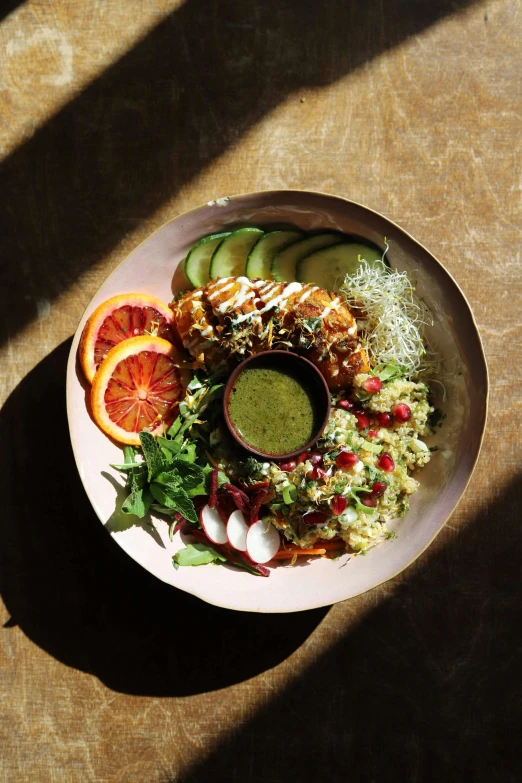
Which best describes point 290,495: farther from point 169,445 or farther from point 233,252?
point 233,252

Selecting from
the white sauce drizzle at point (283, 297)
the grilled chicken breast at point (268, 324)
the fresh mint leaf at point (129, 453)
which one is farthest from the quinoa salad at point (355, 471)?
the white sauce drizzle at point (283, 297)

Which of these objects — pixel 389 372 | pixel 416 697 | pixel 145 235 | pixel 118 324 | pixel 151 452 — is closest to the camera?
pixel 151 452

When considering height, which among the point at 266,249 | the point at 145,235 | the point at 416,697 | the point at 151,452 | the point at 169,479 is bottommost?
the point at 416,697

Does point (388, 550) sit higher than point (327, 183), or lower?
lower

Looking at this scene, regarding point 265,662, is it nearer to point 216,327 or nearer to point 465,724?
point 465,724

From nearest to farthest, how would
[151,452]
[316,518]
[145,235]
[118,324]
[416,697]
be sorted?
[151,452] < [316,518] < [118,324] < [416,697] < [145,235]

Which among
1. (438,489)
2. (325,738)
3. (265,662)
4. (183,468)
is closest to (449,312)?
(438,489)

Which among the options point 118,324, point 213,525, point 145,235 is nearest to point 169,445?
point 213,525

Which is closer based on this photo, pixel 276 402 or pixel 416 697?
pixel 276 402
